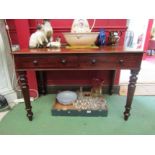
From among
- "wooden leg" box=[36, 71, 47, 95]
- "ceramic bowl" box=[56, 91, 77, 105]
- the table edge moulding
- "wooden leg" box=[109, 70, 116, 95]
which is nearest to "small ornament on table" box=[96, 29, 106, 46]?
the table edge moulding

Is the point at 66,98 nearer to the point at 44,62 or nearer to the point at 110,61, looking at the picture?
the point at 44,62

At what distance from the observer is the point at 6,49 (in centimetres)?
140

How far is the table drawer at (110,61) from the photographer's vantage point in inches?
39.2

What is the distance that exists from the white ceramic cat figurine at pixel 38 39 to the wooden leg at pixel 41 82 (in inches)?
19.2

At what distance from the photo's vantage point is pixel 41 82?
5.35 ft

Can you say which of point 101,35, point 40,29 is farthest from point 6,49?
point 101,35

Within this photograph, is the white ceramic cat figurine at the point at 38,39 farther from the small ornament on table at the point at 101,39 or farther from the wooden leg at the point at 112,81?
the wooden leg at the point at 112,81

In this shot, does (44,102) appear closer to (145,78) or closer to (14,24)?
(14,24)

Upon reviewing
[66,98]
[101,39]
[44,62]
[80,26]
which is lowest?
[66,98]

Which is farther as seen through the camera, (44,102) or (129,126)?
(44,102)

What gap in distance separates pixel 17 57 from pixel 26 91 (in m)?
0.28

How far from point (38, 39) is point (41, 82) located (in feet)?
2.03

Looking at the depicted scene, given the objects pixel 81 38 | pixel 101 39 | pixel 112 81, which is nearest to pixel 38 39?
pixel 81 38

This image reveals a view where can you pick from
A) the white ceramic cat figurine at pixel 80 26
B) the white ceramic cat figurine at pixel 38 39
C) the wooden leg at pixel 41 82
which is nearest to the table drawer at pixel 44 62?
the white ceramic cat figurine at pixel 38 39
